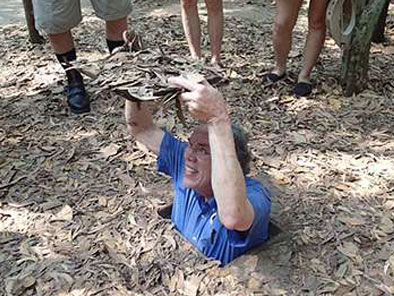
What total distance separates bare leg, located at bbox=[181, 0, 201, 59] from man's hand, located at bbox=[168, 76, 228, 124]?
212cm

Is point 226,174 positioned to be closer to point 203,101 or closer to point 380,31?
point 203,101

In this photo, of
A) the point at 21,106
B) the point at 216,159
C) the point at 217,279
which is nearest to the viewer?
A: the point at 216,159

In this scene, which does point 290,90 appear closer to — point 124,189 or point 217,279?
point 124,189

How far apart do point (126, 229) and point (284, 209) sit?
2.46 ft

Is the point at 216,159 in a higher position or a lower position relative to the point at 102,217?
higher

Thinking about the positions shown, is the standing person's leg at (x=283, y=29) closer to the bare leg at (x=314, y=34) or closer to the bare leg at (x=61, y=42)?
the bare leg at (x=314, y=34)

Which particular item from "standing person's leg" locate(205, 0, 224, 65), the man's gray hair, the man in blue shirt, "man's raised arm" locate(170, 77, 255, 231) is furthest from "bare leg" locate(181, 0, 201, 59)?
"man's raised arm" locate(170, 77, 255, 231)

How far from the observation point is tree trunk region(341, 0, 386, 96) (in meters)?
3.87

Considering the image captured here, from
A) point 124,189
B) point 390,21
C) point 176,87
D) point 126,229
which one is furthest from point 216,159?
point 390,21

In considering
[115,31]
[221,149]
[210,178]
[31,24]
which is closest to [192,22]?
[115,31]

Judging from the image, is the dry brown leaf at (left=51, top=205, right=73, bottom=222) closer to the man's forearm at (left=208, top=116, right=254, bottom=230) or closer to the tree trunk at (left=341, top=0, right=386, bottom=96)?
→ the man's forearm at (left=208, top=116, right=254, bottom=230)

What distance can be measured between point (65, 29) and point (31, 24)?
1.52 metres

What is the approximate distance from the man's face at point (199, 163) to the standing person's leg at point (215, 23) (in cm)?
186

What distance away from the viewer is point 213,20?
4156mm
